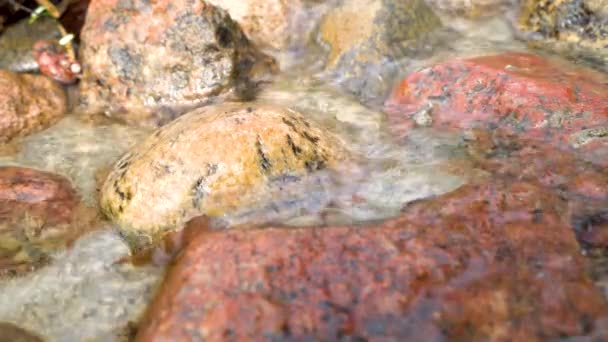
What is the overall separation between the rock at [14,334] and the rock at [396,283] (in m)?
0.61

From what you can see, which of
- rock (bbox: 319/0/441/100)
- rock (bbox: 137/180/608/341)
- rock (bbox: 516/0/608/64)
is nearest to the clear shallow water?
rock (bbox: 319/0/441/100)

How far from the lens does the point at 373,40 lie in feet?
13.5

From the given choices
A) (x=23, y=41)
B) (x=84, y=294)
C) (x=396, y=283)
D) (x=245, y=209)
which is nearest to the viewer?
(x=396, y=283)

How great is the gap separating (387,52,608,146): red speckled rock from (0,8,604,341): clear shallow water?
181 mm

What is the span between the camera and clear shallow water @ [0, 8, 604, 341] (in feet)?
8.09

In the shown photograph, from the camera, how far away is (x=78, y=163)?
3.56 m

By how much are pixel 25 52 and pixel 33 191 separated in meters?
2.06

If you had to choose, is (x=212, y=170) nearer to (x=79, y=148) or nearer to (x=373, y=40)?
(x=79, y=148)

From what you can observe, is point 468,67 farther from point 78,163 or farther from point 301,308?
point 78,163

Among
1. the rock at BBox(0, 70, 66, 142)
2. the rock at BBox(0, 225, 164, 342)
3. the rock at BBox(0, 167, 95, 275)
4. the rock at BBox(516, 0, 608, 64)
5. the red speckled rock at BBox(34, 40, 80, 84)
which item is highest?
the rock at BBox(516, 0, 608, 64)

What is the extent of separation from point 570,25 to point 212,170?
2.96 meters

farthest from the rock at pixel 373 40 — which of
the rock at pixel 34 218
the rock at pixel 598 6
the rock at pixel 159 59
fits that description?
the rock at pixel 34 218

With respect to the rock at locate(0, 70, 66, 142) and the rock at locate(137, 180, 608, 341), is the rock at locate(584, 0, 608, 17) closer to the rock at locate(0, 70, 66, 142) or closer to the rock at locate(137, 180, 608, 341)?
the rock at locate(137, 180, 608, 341)

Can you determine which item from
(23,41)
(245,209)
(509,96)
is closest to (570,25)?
(509,96)
